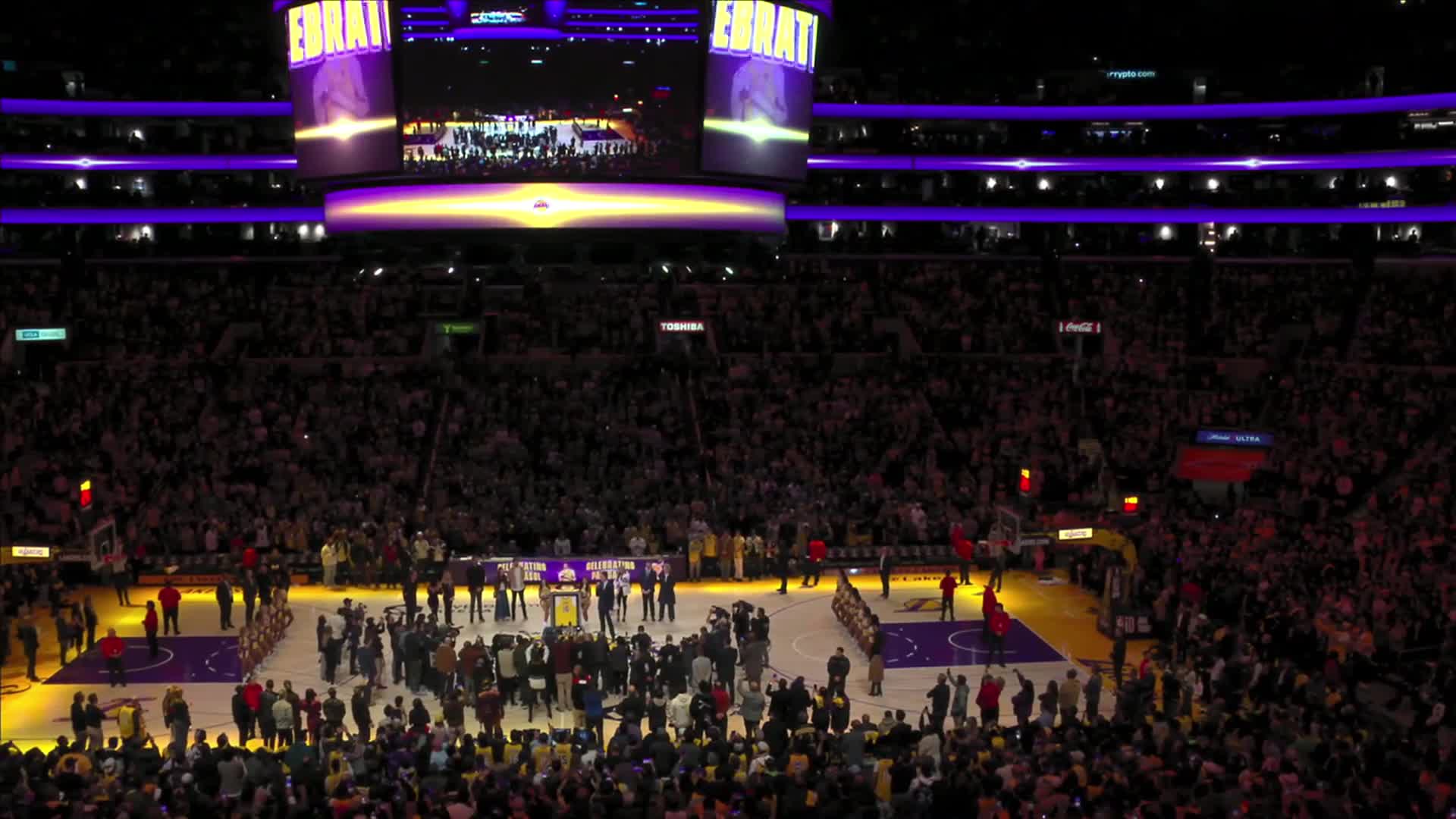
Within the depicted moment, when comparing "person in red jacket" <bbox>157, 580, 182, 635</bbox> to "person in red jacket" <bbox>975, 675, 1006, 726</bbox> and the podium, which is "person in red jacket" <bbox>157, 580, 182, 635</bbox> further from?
"person in red jacket" <bbox>975, 675, 1006, 726</bbox>

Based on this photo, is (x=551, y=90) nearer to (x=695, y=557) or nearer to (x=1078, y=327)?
(x=695, y=557)

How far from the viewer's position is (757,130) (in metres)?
34.1

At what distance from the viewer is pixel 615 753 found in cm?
1961

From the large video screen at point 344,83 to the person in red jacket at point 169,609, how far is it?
32.8ft

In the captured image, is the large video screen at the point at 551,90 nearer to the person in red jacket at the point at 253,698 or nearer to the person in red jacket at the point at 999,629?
the person in red jacket at the point at 999,629

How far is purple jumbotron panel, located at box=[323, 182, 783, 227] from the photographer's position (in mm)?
33938

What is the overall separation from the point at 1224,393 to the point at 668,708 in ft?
82.1

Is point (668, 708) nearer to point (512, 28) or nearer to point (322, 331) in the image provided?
point (512, 28)

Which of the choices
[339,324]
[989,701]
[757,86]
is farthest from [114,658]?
[339,324]

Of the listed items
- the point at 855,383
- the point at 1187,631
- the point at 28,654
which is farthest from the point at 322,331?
the point at 1187,631

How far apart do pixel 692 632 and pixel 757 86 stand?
1213cm

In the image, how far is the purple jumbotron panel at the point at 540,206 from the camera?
3394 centimetres

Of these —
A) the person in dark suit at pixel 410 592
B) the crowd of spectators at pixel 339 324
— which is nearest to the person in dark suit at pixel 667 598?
the person in dark suit at pixel 410 592

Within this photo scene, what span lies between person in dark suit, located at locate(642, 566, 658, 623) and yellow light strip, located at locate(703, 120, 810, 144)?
9.76 m
